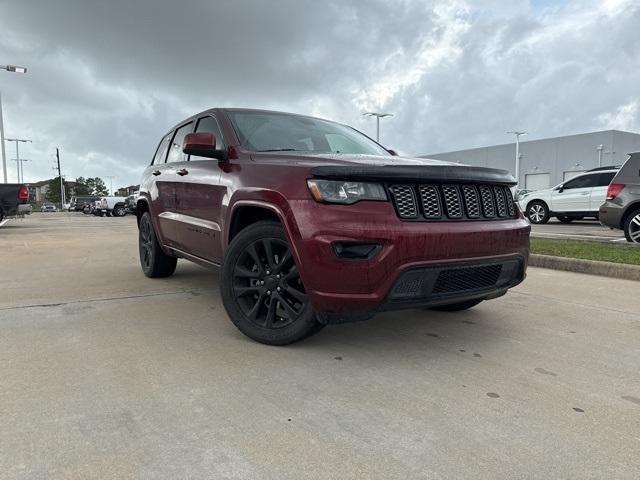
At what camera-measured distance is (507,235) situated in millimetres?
3205

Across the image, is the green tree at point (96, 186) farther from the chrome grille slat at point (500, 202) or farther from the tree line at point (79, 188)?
the chrome grille slat at point (500, 202)

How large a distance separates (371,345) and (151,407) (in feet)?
4.80

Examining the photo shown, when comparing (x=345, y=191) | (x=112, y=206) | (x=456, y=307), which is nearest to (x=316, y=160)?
(x=345, y=191)

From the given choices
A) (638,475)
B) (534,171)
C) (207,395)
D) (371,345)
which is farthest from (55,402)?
(534,171)

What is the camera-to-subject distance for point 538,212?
51.3ft

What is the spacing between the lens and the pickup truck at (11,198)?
13945 mm

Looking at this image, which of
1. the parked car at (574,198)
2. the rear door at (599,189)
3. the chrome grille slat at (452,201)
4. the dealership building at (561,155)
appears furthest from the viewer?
the dealership building at (561,155)

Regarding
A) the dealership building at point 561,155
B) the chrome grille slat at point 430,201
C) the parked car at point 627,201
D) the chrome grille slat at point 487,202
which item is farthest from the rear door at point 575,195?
the dealership building at point 561,155

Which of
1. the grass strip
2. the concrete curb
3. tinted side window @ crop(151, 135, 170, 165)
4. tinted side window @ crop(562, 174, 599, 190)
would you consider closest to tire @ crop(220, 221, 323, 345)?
tinted side window @ crop(151, 135, 170, 165)

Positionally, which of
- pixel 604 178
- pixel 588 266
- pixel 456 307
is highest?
pixel 604 178

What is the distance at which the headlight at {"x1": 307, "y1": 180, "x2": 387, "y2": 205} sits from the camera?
274 cm

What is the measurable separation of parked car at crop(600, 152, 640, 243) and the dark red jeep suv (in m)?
6.29

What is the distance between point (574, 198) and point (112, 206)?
2520 cm

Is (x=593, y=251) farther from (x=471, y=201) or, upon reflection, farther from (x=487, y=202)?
(x=471, y=201)
